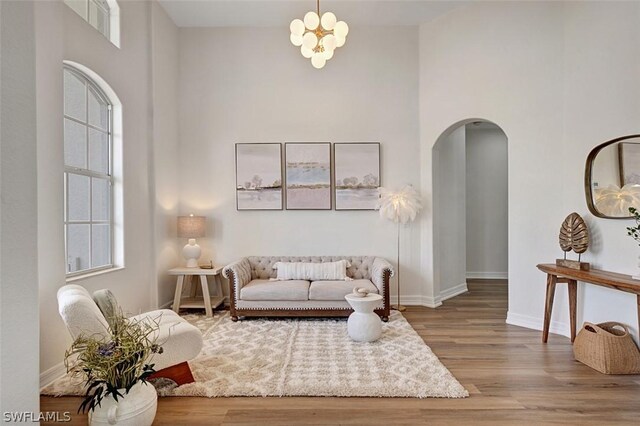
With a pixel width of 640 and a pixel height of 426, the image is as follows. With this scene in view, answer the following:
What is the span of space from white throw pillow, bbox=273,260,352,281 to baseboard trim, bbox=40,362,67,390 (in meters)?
2.51

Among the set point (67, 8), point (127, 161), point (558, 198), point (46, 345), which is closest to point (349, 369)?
point (46, 345)

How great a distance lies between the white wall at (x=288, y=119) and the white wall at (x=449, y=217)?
1.40 feet

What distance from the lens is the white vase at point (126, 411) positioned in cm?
214

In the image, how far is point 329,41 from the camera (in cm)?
373

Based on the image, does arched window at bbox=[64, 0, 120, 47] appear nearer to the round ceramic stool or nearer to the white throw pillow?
the white throw pillow

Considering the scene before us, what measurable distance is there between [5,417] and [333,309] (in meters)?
3.34

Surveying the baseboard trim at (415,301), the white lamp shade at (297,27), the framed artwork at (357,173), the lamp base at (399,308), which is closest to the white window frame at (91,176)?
the white lamp shade at (297,27)

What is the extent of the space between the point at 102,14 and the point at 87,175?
178cm

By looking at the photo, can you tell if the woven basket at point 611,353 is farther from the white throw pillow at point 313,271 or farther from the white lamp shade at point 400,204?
the white throw pillow at point 313,271

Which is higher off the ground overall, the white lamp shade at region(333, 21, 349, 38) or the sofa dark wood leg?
the white lamp shade at region(333, 21, 349, 38)

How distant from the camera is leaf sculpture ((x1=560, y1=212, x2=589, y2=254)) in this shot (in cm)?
369

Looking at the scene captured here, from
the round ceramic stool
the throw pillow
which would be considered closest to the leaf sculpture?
the round ceramic stool

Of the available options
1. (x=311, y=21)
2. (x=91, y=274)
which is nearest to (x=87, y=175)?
(x=91, y=274)

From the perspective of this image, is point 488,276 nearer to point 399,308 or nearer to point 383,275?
point 399,308
